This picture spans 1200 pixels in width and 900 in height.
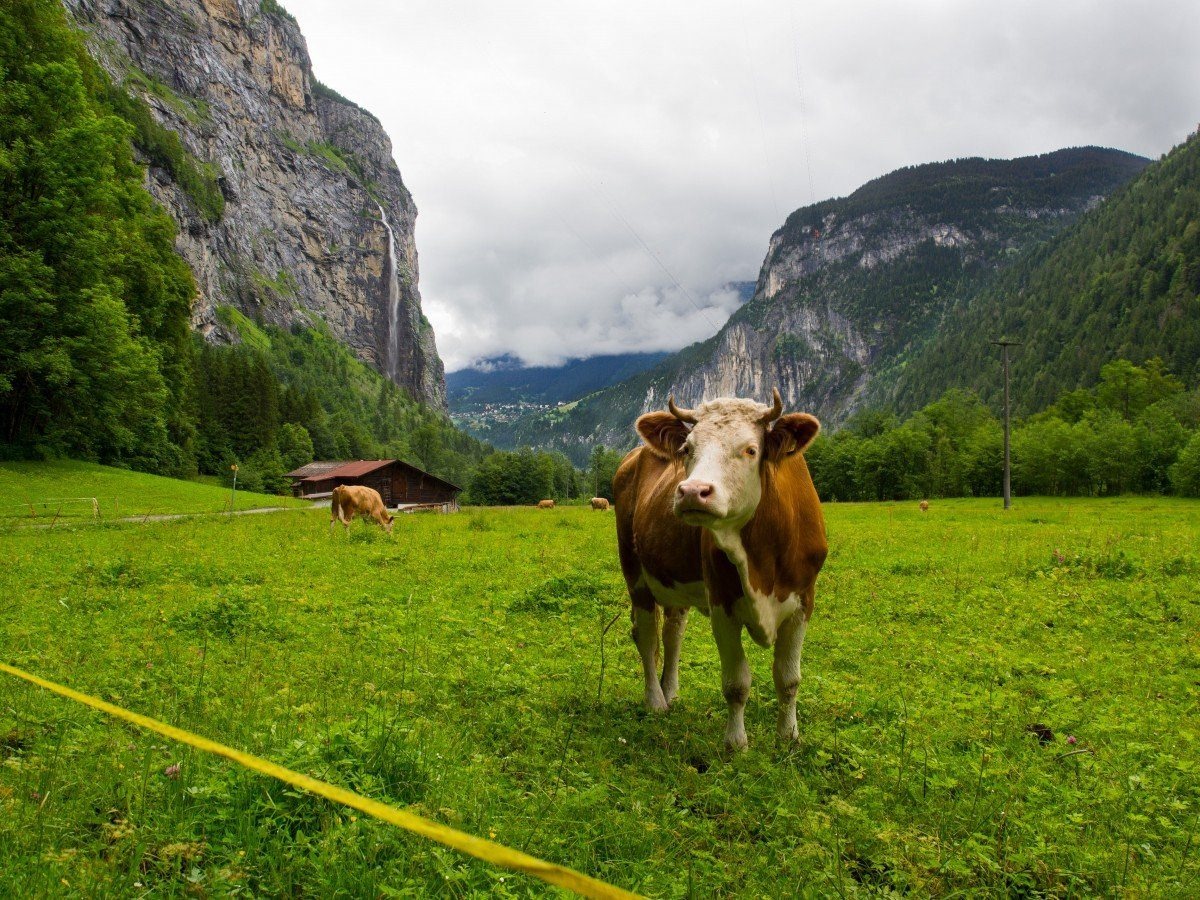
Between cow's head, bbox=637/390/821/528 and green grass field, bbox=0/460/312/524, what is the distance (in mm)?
23306

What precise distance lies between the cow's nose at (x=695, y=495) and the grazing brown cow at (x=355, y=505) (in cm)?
2069

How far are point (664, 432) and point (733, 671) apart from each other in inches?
72.3

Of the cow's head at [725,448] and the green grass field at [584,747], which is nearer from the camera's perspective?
the green grass field at [584,747]

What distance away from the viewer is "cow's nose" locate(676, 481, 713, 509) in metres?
3.49

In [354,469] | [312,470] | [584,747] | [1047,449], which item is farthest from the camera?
[312,470]

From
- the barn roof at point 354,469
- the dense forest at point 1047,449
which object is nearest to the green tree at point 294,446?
the barn roof at point 354,469

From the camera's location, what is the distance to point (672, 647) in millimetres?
6023

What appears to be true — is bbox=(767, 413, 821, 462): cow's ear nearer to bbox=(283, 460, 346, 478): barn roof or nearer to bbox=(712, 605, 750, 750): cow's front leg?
bbox=(712, 605, 750, 750): cow's front leg

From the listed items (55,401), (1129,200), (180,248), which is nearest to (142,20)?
(180,248)

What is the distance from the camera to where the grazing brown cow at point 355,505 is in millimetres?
23125

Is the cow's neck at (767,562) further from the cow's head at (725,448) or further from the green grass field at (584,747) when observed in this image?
the green grass field at (584,747)

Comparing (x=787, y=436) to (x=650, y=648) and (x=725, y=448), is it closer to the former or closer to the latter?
(x=725, y=448)

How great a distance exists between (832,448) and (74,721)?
97.7m

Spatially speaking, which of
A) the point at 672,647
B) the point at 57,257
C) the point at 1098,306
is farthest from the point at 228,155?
the point at 1098,306
